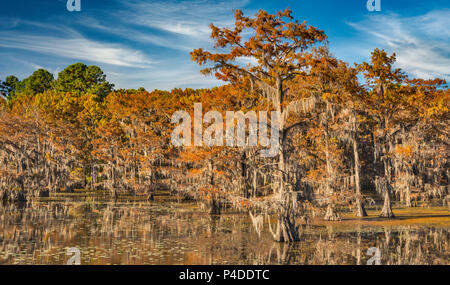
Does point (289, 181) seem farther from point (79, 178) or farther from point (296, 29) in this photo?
point (79, 178)

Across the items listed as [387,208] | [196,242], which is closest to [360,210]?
[387,208]

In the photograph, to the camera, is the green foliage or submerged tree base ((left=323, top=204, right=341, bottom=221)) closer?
→ submerged tree base ((left=323, top=204, right=341, bottom=221))

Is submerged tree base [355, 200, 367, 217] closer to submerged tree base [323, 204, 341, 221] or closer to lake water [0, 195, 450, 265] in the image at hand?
submerged tree base [323, 204, 341, 221]

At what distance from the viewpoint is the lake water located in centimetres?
1413

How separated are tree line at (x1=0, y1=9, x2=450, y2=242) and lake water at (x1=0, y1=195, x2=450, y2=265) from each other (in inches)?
60.2

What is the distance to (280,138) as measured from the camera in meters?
18.6

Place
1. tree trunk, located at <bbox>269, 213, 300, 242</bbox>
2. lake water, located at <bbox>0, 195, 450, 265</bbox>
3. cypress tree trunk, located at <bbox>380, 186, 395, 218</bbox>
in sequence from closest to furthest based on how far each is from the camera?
lake water, located at <bbox>0, 195, 450, 265</bbox>, tree trunk, located at <bbox>269, 213, 300, 242</bbox>, cypress tree trunk, located at <bbox>380, 186, 395, 218</bbox>

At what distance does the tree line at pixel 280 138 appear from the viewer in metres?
19.0

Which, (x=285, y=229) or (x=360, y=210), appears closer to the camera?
(x=285, y=229)

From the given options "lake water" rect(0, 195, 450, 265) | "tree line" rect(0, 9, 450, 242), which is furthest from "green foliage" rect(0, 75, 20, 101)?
"lake water" rect(0, 195, 450, 265)

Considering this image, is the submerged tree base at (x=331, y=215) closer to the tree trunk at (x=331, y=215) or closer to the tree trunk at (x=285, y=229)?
→ the tree trunk at (x=331, y=215)

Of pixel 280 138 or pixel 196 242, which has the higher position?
pixel 280 138

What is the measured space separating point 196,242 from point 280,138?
19.3 ft

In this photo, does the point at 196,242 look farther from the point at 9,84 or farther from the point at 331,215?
the point at 9,84
